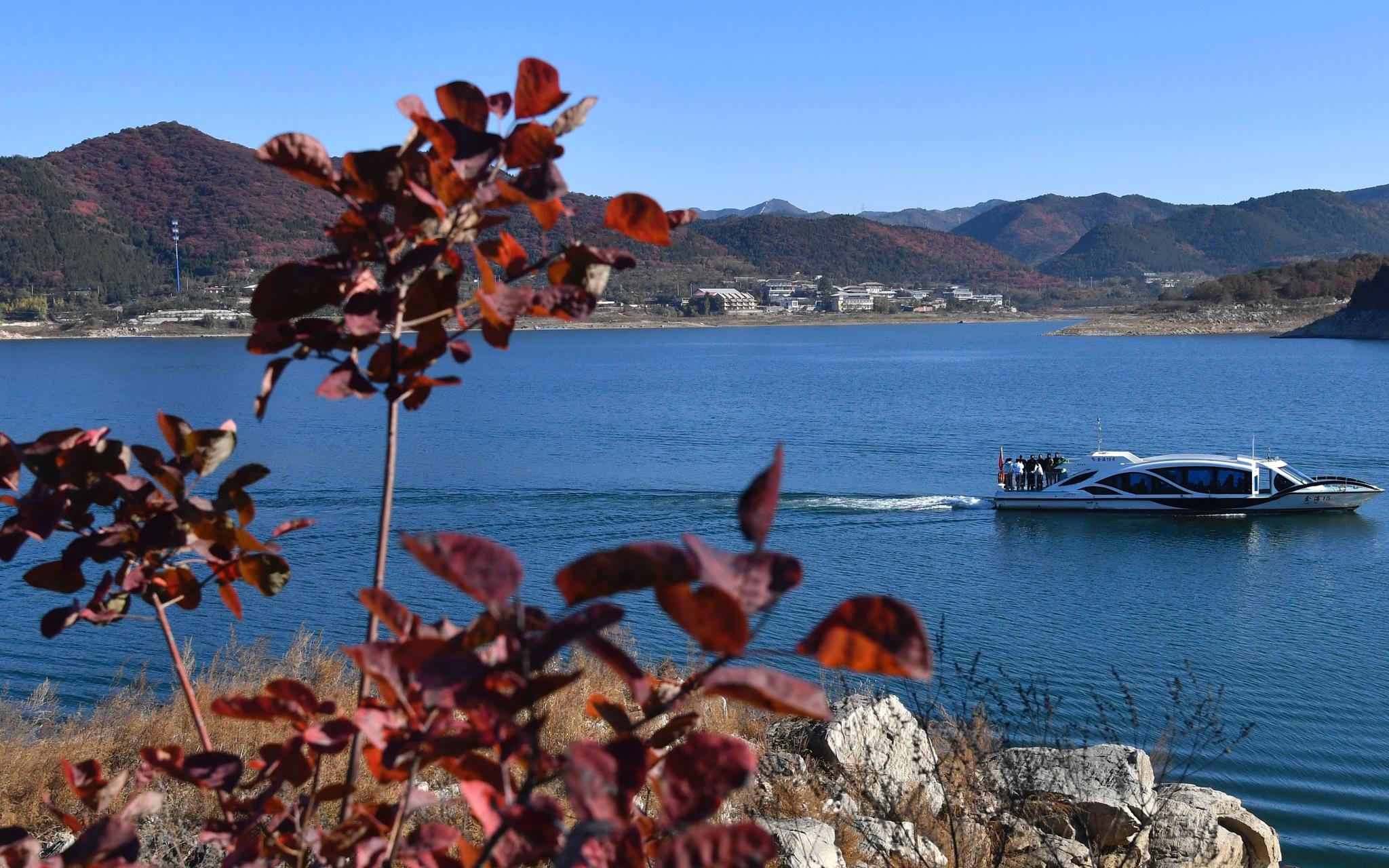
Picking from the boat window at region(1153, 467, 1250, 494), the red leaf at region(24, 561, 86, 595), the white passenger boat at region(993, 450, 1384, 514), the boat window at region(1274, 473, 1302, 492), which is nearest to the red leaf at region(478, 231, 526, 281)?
the red leaf at region(24, 561, 86, 595)

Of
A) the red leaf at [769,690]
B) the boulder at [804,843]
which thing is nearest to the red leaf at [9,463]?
the red leaf at [769,690]

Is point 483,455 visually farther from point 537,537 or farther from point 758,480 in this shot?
point 758,480

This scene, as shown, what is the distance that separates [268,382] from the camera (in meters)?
1.55

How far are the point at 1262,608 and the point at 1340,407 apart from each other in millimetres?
30678

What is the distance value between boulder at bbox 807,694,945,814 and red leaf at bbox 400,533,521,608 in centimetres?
565

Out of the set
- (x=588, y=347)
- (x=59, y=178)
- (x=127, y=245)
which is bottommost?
(x=588, y=347)

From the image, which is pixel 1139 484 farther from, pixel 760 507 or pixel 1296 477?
pixel 760 507

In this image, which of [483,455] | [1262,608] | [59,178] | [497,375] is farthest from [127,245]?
[1262,608]

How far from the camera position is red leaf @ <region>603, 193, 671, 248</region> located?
1333 millimetres

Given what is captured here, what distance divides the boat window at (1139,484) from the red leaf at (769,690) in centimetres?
2575

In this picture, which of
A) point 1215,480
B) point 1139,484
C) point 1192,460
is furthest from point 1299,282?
point 1139,484

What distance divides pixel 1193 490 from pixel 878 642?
2608cm

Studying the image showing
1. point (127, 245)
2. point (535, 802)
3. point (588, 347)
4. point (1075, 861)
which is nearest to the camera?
point (535, 802)

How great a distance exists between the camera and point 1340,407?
4412 centimetres
